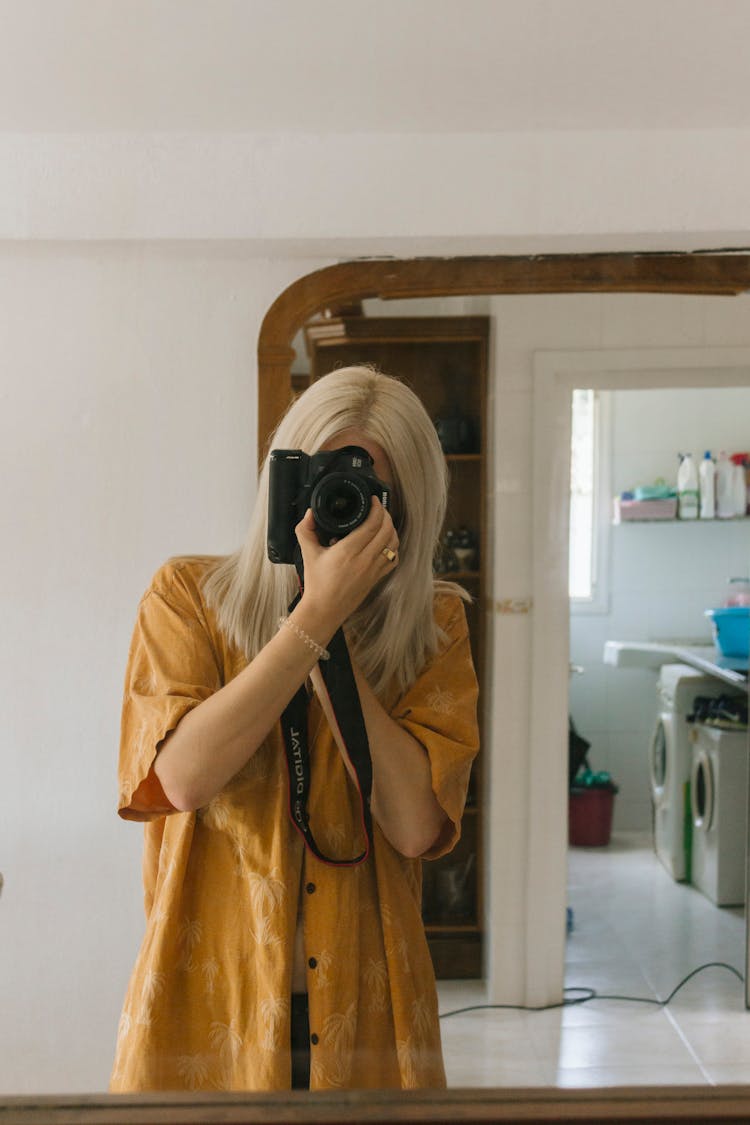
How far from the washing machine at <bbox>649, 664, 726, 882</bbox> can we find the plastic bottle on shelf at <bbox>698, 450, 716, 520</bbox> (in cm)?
12

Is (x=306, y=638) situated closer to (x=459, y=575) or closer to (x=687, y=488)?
(x=459, y=575)

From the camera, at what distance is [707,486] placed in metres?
0.72

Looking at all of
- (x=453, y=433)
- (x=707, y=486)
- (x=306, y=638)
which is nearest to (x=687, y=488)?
(x=707, y=486)

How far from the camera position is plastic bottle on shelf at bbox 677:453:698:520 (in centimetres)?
71

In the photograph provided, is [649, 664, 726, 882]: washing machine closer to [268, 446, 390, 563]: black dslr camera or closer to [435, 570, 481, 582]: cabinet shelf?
[435, 570, 481, 582]: cabinet shelf

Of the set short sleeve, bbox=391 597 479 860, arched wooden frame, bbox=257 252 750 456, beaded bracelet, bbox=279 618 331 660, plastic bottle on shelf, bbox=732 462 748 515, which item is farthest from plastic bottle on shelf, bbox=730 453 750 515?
beaded bracelet, bbox=279 618 331 660

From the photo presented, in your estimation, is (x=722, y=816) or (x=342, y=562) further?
(x=722, y=816)

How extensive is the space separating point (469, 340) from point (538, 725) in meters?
0.29

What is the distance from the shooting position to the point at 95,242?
2.30ft

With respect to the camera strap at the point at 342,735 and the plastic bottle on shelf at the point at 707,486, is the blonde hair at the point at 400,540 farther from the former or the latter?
the plastic bottle on shelf at the point at 707,486

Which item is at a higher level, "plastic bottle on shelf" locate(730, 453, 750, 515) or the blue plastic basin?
"plastic bottle on shelf" locate(730, 453, 750, 515)

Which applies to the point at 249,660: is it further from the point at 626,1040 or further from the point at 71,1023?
the point at 626,1040

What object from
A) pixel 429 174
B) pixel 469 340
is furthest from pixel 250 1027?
pixel 429 174

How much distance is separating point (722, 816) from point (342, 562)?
375 mm
